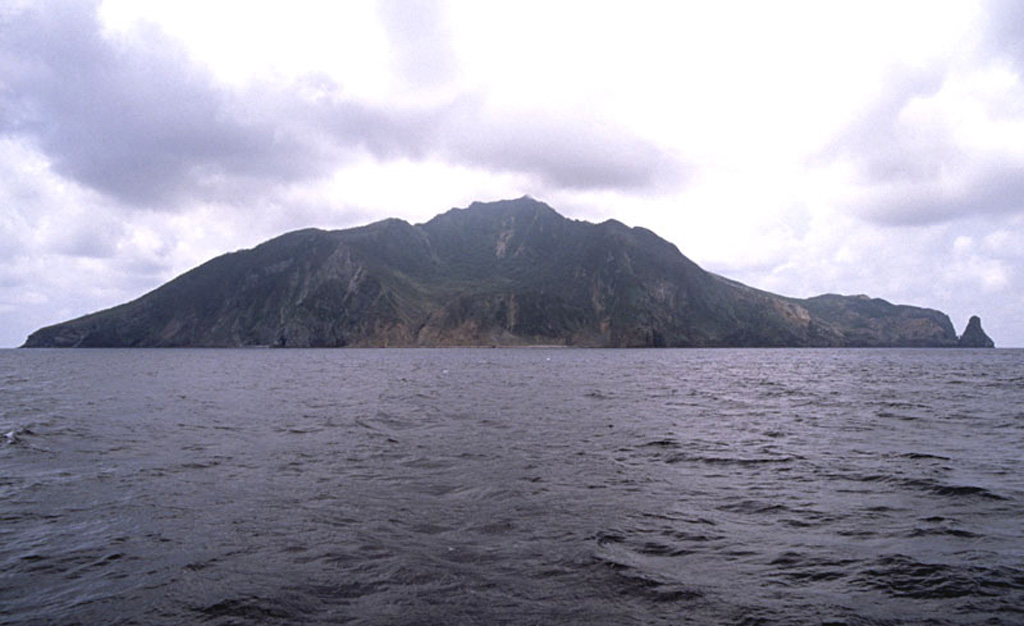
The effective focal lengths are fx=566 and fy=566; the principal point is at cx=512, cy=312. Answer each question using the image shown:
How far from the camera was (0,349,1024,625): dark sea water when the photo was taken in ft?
34.0

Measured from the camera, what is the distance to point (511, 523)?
15.0m

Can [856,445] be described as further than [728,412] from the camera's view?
No

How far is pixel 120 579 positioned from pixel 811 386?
67533mm

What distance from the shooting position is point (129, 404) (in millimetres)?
45000

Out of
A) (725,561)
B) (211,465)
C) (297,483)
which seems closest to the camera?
(725,561)

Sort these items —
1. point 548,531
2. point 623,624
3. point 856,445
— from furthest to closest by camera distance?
point 856,445, point 548,531, point 623,624

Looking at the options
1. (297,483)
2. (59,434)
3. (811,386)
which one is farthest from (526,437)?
(811,386)

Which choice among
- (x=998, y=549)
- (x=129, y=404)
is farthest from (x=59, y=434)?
(x=998, y=549)

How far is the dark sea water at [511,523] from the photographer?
1035 centimetres

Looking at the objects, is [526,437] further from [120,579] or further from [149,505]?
[120,579]

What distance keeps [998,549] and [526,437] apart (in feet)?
60.9

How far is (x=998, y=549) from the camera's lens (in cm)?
1316

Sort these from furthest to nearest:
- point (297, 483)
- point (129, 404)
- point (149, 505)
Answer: point (129, 404), point (297, 483), point (149, 505)

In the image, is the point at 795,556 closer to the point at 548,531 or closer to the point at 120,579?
the point at 548,531
